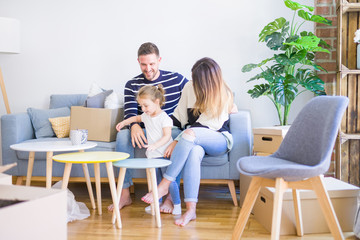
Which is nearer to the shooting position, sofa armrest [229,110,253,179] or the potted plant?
sofa armrest [229,110,253,179]

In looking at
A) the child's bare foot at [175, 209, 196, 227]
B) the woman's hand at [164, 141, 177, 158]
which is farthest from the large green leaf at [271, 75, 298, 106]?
the child's bare foot at [175, 209, 196, 227]

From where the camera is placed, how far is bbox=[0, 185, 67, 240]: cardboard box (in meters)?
1.05

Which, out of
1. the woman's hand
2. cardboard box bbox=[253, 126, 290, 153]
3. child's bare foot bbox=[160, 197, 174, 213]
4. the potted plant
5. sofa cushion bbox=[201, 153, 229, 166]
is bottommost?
child's bare foot bbox=[160, 197, 174, 213]

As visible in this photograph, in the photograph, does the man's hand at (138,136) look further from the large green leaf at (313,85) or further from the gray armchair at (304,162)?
the large green leaf at (313,85)

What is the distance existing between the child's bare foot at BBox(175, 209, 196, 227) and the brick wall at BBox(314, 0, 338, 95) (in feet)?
5.20

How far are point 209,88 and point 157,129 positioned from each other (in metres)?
0.42

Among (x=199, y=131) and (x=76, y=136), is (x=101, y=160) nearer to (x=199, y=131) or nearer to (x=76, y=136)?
(x=76, y=136)

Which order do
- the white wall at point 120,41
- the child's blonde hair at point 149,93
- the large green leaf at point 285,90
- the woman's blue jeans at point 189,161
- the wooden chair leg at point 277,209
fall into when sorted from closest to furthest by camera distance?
the wooden chair leg at point 277,209 < the woman's blue jeans at point 189,161 < the child's blonde hair at point 149,93 < the large green leaf at point 285,90 < the white wall at point 120,41

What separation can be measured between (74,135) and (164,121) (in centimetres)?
55

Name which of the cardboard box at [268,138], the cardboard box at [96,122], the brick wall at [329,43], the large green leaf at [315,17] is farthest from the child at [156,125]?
the brick wall at [329,43]

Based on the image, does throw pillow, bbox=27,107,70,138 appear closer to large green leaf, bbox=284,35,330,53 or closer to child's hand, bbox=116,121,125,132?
child's hand, bbox=116,121,125,132

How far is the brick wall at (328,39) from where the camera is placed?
11.0 ft

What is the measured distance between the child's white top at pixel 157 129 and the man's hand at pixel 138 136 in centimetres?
5

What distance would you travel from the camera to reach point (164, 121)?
269 cm
